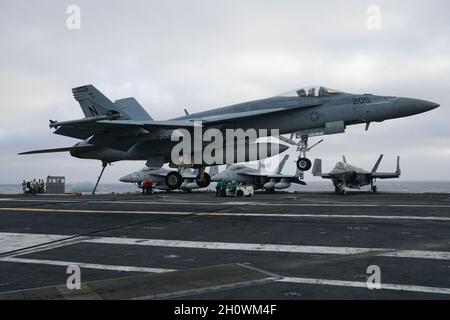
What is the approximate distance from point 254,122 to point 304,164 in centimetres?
358

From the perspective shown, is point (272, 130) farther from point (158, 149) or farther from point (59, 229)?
point (59, 229)

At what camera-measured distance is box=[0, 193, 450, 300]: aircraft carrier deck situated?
597 cm

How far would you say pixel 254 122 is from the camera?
20.3 m

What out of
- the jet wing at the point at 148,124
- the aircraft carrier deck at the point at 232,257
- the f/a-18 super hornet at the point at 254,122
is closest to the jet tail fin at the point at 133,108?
the f/a-18 super hornet at the point at 254,122

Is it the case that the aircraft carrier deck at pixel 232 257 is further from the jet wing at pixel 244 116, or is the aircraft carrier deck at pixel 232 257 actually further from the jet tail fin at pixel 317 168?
the jet tail fin at pixel 317 168

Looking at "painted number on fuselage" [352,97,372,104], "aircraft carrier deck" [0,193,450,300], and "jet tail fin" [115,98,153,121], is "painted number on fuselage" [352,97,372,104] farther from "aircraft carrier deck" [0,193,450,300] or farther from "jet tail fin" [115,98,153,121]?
"jet tail fin" [115,98,153,121]

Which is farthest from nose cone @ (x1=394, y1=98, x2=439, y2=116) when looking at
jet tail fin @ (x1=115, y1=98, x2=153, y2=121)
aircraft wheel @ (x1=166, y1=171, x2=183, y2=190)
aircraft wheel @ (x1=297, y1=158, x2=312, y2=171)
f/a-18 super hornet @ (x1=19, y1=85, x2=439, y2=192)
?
jet tail fin @ (x1=115, y1=98, x2=153, y2=121)

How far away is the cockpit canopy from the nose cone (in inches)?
113

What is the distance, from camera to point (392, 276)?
21.6 ft

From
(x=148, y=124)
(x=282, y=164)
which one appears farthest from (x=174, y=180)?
(x=282, y=164)

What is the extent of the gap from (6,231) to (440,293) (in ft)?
42.5

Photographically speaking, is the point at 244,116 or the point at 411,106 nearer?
the point at 411,106

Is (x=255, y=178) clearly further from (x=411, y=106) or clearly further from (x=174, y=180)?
(x=411, y=106)

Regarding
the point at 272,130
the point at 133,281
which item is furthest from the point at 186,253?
the point at 272,130
